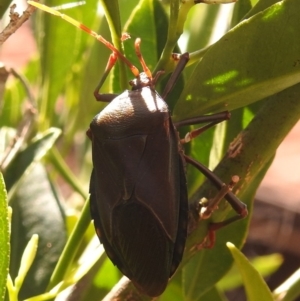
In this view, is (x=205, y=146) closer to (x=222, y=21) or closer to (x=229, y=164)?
(x=229, y=164)

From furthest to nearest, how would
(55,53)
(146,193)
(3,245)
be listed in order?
1. (55,53)
2. (146,193)
3. (3,245)

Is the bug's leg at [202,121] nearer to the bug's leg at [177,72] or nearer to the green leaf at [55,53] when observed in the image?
the bug's leg at [177,72]

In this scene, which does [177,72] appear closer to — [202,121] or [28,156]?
[202,121]

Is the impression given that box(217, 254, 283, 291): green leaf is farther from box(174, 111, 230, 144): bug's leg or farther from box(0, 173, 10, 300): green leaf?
box(0, 173, 10, 300): green leaf

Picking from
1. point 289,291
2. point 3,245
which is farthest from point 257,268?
point 3,245

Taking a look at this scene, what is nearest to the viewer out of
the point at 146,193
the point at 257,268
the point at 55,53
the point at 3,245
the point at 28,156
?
the point at 3,245
